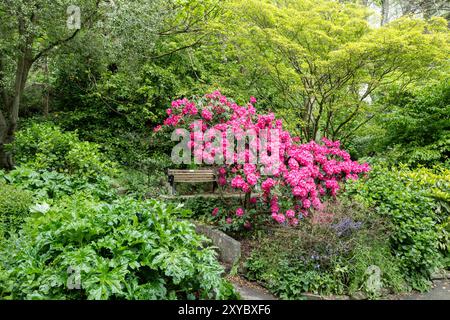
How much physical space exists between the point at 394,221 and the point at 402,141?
10.9ft

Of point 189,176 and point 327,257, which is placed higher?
point 189,176

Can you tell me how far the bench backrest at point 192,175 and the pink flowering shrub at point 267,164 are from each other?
1.37 meters

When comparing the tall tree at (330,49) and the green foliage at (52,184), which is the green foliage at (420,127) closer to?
the tall tree at (330,49)

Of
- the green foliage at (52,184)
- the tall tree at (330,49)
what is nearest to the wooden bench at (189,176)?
the green foliage at (52,184)

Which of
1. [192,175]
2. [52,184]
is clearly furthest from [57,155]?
[192,175]

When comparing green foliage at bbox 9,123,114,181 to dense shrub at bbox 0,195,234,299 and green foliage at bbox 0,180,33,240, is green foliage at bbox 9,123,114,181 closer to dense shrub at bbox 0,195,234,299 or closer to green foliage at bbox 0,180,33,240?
green foliage at bbox 0,180,33,240

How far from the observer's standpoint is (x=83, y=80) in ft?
30.9

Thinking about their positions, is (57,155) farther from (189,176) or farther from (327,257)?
(327,257)

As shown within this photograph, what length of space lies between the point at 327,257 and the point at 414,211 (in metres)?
1.49

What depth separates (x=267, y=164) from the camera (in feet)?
15.9

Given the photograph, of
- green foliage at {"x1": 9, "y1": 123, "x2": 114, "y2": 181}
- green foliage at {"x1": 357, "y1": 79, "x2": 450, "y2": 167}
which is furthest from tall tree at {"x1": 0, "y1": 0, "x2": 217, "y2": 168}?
green foliage at {"x1": 357, "y1": 79, "x2": 450, "y2": 167}

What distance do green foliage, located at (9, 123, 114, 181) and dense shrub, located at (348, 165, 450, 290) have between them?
3.84m
